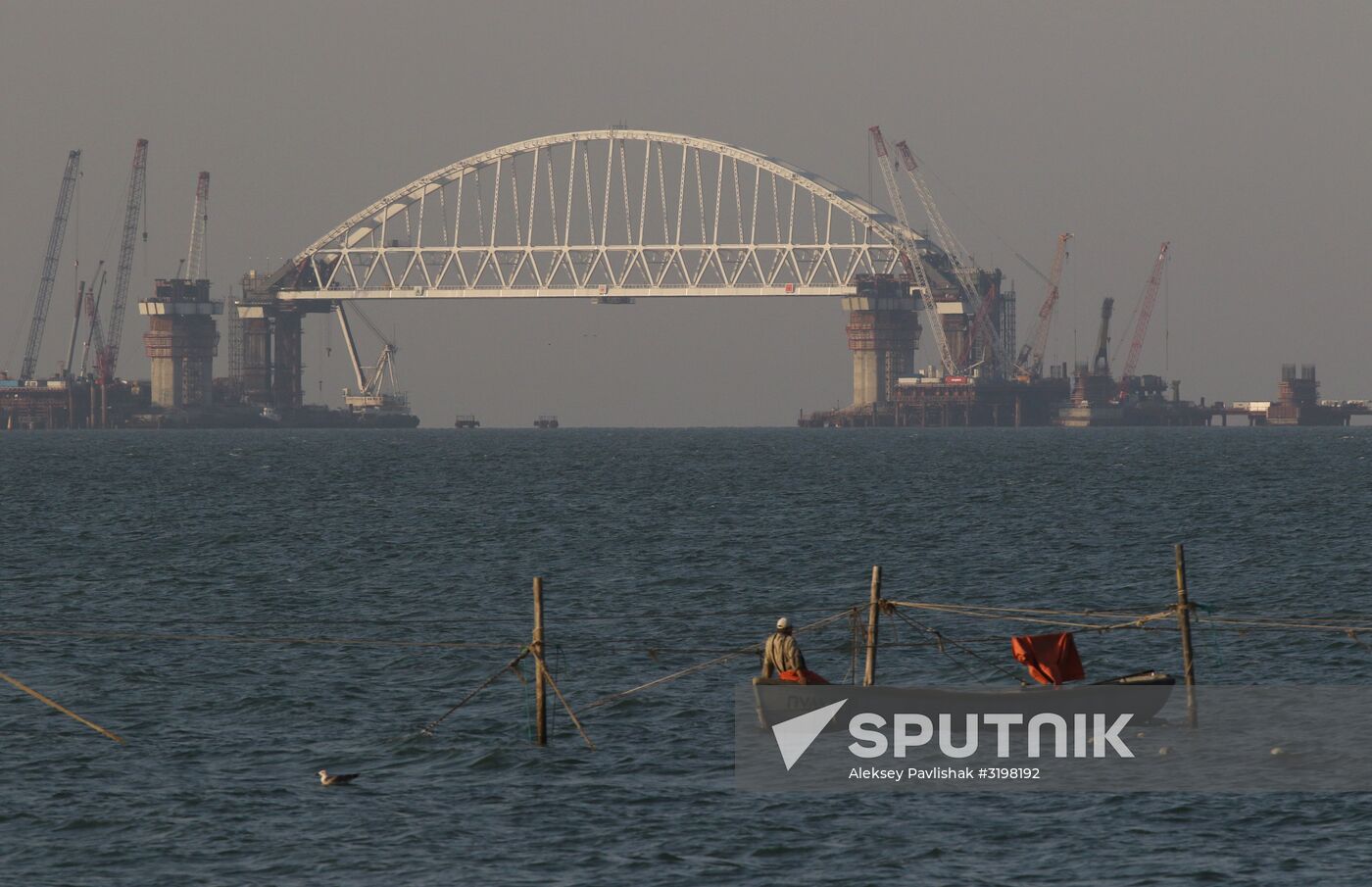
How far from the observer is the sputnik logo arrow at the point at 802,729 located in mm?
36188

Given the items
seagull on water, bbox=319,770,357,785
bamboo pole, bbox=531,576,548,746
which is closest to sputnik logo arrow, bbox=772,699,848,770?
bamboo pole, bbox=531,576,548,746

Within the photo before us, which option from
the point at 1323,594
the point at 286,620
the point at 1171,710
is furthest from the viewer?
the point at 1323,594

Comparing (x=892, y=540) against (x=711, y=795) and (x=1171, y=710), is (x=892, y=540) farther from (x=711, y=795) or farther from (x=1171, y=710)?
(x=711, y=795)

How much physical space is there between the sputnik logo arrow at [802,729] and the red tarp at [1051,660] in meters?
3.72

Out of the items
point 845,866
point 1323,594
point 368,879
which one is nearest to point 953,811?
point 845,866

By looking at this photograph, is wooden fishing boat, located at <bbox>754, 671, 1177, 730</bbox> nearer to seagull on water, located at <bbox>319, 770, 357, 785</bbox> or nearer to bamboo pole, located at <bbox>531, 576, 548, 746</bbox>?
bamboo pole, located at <bbox>531, 576, 548, 746</bbox>

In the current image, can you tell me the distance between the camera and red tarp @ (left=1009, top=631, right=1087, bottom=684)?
37.8m

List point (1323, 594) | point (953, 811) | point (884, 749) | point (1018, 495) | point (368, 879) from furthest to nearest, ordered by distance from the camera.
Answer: point (1018, 495) < point (1323, 594) < point (884, 749) < point (953, 811) < point (368, 879)

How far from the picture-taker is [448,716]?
40.3 m

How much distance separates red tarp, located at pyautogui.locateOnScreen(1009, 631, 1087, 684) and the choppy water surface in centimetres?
535

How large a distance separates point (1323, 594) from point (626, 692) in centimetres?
3248

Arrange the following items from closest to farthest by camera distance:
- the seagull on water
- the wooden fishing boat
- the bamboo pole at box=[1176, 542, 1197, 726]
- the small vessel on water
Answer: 1. the seagull on water
2. the small vessel on water
3. the wooden fishing boat
4. the bamboo pole at box=[1176, 542, 1197, 726]

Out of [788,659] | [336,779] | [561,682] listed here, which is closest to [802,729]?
[788,659]

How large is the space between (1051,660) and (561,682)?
40.4 ft
